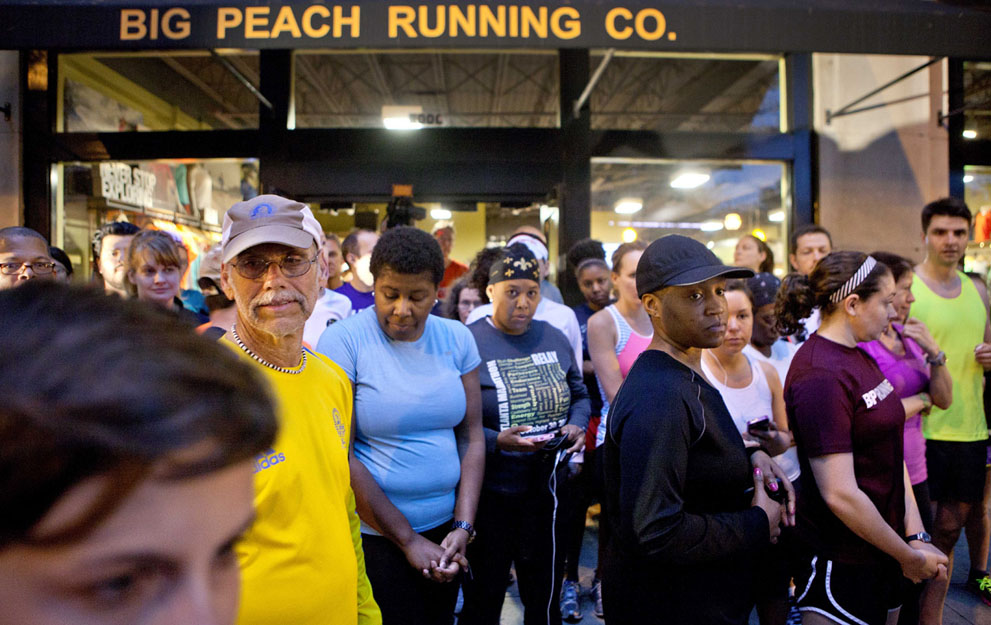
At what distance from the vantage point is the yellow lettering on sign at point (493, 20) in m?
4.69

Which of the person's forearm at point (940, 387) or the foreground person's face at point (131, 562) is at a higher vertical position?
the foreground person's face at point (131, 562)

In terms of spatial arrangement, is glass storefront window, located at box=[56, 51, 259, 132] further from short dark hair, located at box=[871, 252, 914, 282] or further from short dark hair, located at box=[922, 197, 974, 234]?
short dark hair, located at box=[922, 197, 974, 234]

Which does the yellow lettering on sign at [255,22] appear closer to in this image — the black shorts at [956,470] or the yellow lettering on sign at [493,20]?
the yellow lettering on sign at [493,20]

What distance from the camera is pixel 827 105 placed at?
23.2ft

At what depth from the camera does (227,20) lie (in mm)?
4680

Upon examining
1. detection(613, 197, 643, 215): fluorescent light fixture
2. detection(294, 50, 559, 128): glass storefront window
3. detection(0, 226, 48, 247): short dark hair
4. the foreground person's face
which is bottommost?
the foreground person's face

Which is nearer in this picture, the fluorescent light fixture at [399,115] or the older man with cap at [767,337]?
the older man with cap at [767,337]

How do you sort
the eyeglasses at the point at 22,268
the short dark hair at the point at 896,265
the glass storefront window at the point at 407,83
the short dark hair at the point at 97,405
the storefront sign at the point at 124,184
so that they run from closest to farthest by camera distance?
1. the short dark hair at the point at 97,405
2. the eyeglasses at the point at 22,268
3. the short dark hair at the point at 896,265
4. the storefront sign at the point at 124,184
5. the glass storefront window at the point at 407,83

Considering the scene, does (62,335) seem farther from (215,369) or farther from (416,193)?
(416,193)

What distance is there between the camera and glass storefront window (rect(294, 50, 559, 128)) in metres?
7.97

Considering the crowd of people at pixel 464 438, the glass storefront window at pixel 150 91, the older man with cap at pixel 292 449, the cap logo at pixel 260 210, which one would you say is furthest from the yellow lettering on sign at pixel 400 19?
the cap logo at pixel 260 210

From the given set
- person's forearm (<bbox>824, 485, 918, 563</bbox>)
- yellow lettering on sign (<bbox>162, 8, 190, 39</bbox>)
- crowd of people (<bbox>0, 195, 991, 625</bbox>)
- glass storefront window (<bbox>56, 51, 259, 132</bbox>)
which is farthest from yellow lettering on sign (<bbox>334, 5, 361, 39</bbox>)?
person's forearm (<bbox>824, 485, 918, 563</bbox>)

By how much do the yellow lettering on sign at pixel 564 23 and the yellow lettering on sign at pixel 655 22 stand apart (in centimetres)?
46

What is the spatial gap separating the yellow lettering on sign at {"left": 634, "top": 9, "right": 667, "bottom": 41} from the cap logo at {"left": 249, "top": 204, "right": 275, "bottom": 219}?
3.83m
